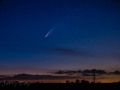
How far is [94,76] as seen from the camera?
100250mm
